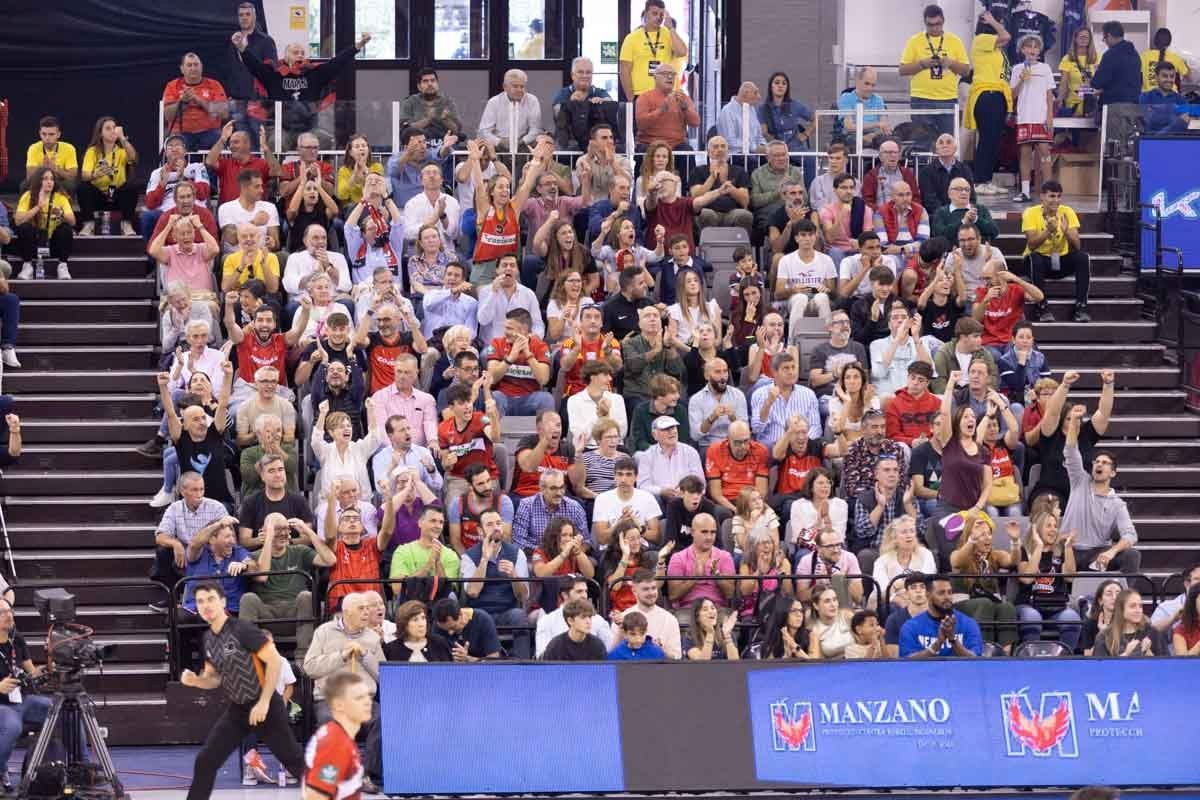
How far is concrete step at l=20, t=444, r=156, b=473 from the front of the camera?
20.0 meters

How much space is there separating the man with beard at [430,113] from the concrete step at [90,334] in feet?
10.8

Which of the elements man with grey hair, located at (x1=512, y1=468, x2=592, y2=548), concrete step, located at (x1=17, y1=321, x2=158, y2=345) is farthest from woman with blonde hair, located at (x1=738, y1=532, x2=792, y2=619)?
concrete step, located at (x1=17, y1=321, x2=158, y2=345)

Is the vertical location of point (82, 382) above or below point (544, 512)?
above

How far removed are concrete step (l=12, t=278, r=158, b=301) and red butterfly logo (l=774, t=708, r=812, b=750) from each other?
8.77 meters

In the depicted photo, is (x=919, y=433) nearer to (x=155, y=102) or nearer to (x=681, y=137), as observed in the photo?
(x=681, y=137)

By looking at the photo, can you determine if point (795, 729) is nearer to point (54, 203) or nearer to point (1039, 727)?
point (1039, 727)

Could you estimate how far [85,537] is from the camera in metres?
19.2

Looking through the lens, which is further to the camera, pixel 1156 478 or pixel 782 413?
pixel 1156 478

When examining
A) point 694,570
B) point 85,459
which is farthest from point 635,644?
point 85,459

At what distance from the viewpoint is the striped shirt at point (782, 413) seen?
1902 cm

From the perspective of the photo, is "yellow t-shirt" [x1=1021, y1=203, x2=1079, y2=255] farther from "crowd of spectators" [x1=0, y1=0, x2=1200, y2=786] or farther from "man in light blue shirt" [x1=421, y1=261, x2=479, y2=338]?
"man in light blue shirt" [x1=421, y1=261, x2=479, y2=338]

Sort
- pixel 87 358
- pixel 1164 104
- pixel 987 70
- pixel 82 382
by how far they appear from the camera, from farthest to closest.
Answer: pixel 987 70
pixel 1164 104
pixel 87 358
pixel 82 382

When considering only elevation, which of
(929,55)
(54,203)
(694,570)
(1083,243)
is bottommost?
(694,570)

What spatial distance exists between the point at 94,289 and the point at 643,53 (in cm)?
616
